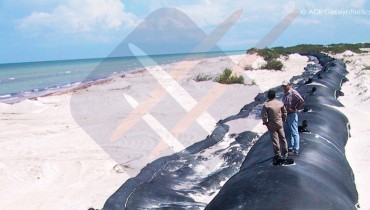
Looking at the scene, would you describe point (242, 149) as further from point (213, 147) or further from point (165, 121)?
point (165, 121)

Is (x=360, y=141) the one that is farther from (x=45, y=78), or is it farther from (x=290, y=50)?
(x=290, y=50)

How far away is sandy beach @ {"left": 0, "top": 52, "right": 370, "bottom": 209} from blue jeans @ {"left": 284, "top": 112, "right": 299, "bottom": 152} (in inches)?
54.2

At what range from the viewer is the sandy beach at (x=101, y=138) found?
707 centimetres

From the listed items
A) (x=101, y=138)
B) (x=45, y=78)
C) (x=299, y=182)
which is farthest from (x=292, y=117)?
(x=45, y=78)

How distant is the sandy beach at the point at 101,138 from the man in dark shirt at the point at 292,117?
1.39 m

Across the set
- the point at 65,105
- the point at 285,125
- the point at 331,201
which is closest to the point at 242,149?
the point at 285,125

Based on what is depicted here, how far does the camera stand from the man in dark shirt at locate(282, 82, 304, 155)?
213 inches

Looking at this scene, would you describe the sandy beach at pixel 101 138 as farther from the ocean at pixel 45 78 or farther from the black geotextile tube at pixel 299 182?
the ocean at pixel 45 78

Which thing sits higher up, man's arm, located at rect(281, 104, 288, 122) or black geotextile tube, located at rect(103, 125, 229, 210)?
man's arm, located at rect(281, 104, 288, 122)

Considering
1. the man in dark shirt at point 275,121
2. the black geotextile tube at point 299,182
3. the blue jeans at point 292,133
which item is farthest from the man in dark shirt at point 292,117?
the man in dark shirt at point 275,121

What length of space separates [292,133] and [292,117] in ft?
1.00

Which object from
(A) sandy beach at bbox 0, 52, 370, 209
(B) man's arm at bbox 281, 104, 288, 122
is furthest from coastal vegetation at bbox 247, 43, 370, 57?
(B) man's arm at bbox 281, 104, 288, 122
